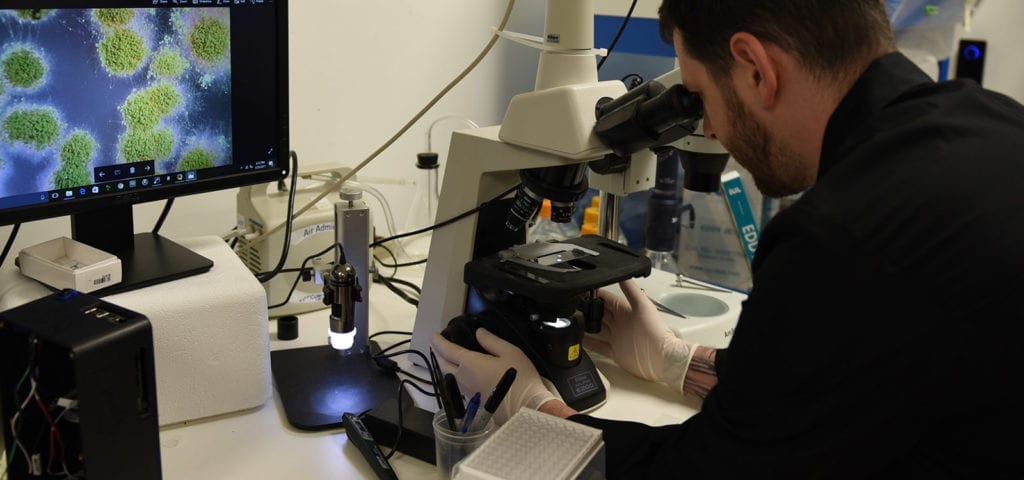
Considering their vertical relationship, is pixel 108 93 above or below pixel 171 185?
above

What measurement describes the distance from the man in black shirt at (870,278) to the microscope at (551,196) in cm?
21

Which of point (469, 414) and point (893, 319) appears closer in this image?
point (893, 319)

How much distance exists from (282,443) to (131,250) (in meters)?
0.35

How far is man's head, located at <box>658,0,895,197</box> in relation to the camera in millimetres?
932

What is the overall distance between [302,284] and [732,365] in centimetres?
90

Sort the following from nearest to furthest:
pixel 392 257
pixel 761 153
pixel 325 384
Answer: pixel 761 153
pixel 325 384
pixel 392 257

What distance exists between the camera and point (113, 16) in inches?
45.9

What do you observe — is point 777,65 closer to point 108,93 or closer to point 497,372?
point 497,372

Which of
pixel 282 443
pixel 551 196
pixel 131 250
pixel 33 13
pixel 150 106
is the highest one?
pixel 33 13

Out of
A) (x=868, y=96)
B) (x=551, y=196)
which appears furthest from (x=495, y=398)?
(x=868, y=96)

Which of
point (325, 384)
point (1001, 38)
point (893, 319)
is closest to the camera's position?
point (893, 319)

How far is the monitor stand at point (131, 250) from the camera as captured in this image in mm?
1236

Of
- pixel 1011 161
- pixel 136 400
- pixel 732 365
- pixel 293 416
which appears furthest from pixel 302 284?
pixel 1011 161

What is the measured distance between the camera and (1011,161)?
84 cm
